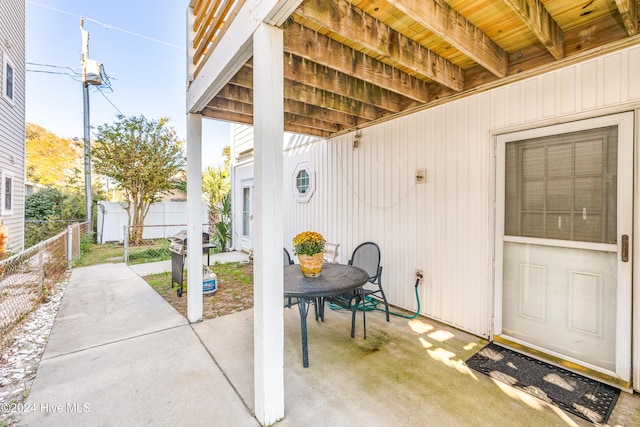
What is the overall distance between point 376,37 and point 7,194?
8382 millimetres

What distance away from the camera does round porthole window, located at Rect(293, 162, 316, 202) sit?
5008 mm

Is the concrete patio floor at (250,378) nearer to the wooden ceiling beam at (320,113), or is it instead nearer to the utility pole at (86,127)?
the wooden ceiling beam at (320,113)

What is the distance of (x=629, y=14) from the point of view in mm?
1669

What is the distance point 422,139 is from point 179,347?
11.5ft

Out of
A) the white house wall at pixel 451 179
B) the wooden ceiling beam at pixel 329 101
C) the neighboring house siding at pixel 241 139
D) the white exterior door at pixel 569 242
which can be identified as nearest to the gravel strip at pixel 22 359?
the wooden ceiling beam at pixel 329 101

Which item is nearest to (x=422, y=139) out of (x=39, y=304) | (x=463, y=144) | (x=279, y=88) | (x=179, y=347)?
(x=463, y=144)

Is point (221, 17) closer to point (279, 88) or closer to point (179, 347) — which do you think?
point (279, 88)

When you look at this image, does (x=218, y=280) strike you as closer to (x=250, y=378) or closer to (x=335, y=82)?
(x=250, y=378)

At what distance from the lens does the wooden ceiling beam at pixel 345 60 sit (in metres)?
2.13

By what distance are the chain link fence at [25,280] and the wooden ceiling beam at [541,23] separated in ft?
14.9

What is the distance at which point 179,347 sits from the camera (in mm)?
2553

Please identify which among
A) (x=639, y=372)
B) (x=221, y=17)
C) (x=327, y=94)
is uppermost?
(x=221, y=17)

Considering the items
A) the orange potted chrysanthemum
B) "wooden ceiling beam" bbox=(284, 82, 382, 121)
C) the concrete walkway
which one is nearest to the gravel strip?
the concrete walkway

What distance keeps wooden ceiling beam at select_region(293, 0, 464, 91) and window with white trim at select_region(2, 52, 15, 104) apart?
771cm
